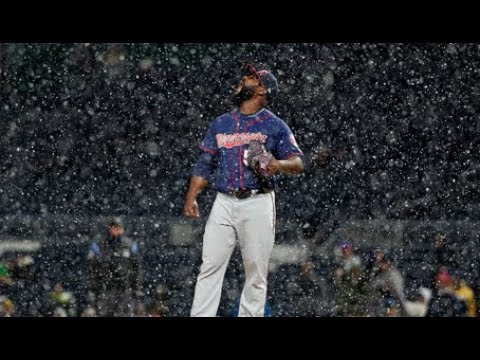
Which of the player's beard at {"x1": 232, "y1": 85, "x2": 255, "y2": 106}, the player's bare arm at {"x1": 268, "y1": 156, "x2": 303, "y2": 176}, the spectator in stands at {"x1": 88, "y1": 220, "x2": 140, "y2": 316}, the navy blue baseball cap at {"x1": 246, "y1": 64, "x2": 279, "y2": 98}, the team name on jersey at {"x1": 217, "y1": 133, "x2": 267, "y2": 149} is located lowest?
the spectator in stands at {"x1": 88, "y1": 220, "x2": 140, "y2": 316}

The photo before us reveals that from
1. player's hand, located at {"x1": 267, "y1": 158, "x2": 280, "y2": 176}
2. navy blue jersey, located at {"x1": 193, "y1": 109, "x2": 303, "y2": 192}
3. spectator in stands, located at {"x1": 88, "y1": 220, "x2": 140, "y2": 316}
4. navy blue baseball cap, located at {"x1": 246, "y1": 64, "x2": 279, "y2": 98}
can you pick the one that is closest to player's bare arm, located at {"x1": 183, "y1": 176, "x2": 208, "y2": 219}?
navy blue jersey, located at {"x1": 193, "y1": 109, "x2": 303, "y2": 192}

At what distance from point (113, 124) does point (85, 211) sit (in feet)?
4.83

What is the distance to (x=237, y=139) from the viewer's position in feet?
18.5

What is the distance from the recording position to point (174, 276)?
12156 millimetres

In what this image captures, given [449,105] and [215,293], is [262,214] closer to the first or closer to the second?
[215,293]

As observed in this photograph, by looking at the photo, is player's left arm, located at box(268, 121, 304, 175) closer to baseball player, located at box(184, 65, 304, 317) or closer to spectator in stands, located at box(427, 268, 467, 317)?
baseball player, located at box(184, 65, 304, 317)

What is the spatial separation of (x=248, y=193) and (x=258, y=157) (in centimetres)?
25

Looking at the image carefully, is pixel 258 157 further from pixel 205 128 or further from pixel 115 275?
pixel 205 128

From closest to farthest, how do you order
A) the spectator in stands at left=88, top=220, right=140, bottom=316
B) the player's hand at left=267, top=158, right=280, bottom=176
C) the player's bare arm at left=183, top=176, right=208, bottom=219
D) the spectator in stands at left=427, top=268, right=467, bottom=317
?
the player's hand at left=267, top=158, right=280, bottom=176 < the player's bare arm at left=183, top=176, right=208, bottom=219 < the spectator in stands at left=88, top=220, right=140, bottom=316 < the spectator in stands at left=427, top=268, right=467, bottom=317

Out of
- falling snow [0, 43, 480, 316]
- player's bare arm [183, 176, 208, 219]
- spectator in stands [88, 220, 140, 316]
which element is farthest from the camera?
falling snow [0, 43, 480, 316]

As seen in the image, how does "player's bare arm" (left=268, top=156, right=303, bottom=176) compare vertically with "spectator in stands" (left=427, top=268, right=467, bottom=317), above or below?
above

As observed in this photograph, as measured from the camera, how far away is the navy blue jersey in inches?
221

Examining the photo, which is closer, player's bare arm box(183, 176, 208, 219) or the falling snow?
Result: player's bare arm box(183, 176, 208, 219)

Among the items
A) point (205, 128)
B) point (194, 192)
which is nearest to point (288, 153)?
point (194, 192)
